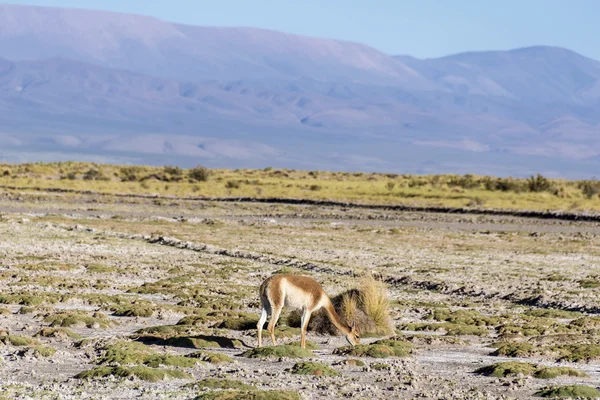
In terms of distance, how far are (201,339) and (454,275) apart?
508 inches

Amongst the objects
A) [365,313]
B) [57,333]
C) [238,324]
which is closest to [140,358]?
[57,333]

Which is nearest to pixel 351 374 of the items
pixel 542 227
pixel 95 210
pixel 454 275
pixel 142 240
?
pixel 454 275

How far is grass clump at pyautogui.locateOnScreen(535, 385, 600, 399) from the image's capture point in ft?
40.9

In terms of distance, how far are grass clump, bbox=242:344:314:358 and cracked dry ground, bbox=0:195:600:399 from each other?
6.3 inches

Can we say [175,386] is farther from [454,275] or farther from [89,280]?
[454,275]

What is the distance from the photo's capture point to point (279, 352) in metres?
14.9

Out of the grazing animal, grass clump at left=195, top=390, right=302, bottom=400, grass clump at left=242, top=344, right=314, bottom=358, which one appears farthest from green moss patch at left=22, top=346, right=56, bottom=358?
grass clump at left=195, top=390, right=302, bottom=400

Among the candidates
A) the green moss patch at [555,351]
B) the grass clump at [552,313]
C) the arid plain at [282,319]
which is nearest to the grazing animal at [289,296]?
the arid plain at [282,319]

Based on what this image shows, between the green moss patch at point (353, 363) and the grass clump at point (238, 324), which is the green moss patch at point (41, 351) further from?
the grass clump at point (238, 324)

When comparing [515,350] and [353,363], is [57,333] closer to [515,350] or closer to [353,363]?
[353,363]

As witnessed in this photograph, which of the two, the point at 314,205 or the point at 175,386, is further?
the point at 314,205

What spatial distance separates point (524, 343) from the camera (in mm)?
16469

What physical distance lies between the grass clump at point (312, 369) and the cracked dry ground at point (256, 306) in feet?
0.46

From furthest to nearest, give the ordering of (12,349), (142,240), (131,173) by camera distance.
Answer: (131,173) < (142,240) < (12,349)
